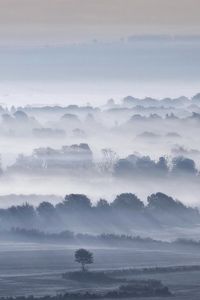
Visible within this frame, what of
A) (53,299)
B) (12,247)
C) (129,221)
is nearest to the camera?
(53,299)

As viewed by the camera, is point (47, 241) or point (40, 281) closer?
point (40, 281)

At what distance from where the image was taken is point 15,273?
4382 inches

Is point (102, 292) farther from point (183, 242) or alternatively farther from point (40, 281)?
point (183, 242)

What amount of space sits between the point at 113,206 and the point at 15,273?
1925 inches

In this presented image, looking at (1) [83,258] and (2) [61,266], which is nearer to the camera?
(1) [83,258]

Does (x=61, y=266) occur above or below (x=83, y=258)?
above

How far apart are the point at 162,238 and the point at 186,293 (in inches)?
1588

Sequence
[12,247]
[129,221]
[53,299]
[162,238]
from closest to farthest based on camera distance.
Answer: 1. [53,299]
2. [12,247]
3. [162,238]
4. [129,221]

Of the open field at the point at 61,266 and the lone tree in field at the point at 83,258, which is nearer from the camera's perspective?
the open field at the point at 61,266

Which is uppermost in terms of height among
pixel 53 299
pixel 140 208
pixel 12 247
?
pixel 140 208

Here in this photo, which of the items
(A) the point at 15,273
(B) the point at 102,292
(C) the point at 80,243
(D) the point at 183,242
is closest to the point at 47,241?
(C) the point at 80,243

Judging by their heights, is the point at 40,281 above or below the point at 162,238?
below

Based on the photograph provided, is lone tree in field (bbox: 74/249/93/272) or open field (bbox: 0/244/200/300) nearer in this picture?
open field (bbox: 0/244/200/300)

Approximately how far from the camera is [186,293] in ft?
328
